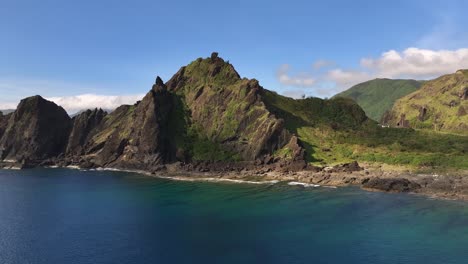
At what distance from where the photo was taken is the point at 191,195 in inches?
4518

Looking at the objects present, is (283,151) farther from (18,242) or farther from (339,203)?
(18,242)

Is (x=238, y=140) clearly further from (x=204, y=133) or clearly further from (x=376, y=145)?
(x=376, y=145)

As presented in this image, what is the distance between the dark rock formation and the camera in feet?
368

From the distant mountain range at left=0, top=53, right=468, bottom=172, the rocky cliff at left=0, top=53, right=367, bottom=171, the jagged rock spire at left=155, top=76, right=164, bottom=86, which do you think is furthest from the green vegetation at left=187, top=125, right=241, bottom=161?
the jagged rock spire at left=155, top=76, right=164, bottom=86

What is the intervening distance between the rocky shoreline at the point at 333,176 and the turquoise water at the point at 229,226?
8.89m

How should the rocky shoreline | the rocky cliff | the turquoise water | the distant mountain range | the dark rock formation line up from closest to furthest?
the turquoise water < the rocky shoreline < the dark rock formation < the distant mountain range < the rocky cliff

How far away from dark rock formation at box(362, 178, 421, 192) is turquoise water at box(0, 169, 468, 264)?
5.87 m

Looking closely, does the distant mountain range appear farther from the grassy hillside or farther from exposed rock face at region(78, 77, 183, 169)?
exposed rock face at region(78, 77, 183, 169)

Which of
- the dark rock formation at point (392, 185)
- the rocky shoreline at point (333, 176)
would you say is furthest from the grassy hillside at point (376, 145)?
the dark rock formation at point (392, 185)

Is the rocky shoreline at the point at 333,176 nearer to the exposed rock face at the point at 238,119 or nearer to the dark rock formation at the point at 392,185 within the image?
the dark rock formation at the point at 392,185

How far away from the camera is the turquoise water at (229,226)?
210 feet

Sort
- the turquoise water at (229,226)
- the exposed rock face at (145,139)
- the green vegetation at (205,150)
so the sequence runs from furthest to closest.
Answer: the exposed rock face at (145,139)
the green vegetation at (205,150)
the turquoise water at (229,226)

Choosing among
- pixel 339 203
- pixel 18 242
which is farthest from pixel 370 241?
pixel 18 242

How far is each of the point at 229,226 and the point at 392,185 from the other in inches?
2357
